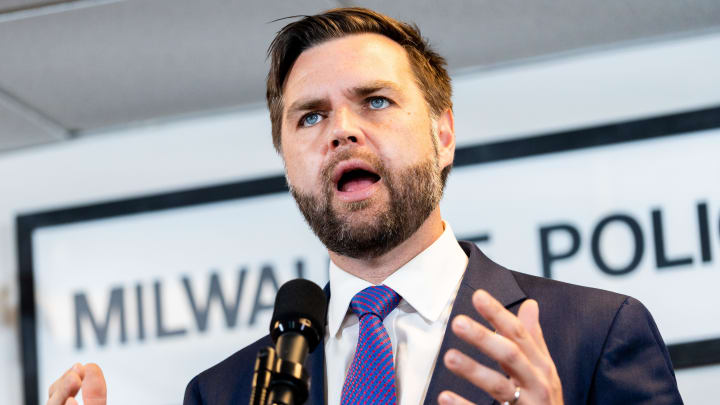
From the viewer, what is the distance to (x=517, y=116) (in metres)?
3.08

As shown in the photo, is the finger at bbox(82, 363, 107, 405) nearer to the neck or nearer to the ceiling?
the neck

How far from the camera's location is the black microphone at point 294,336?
Result: 1038 mm

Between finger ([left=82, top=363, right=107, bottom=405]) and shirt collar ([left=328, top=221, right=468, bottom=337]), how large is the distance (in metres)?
0.42

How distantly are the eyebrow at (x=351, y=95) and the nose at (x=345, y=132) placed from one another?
0.21 feet

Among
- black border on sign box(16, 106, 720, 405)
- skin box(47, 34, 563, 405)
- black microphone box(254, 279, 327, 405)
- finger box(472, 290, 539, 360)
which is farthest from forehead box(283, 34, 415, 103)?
black border on sign box(16, 106, 720, 405)

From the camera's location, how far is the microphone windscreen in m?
1.18

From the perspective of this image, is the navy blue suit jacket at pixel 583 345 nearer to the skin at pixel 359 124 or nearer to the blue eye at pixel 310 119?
the skin at pixel 359 124

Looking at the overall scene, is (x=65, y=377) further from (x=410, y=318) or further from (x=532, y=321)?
(x=532, y=321)

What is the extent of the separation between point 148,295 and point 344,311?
1705 mm

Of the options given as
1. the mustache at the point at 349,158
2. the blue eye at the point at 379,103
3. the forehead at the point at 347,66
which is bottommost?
the mustache at the point at 349,158

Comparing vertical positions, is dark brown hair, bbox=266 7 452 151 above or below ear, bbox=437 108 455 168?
above

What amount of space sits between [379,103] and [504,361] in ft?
2.47

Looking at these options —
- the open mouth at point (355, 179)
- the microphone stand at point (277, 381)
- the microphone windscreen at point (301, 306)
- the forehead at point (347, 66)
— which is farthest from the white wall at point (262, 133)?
the microphone stand at point (277, 381)

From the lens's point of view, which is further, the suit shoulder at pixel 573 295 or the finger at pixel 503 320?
the suit shoulder at pixel 573 295
